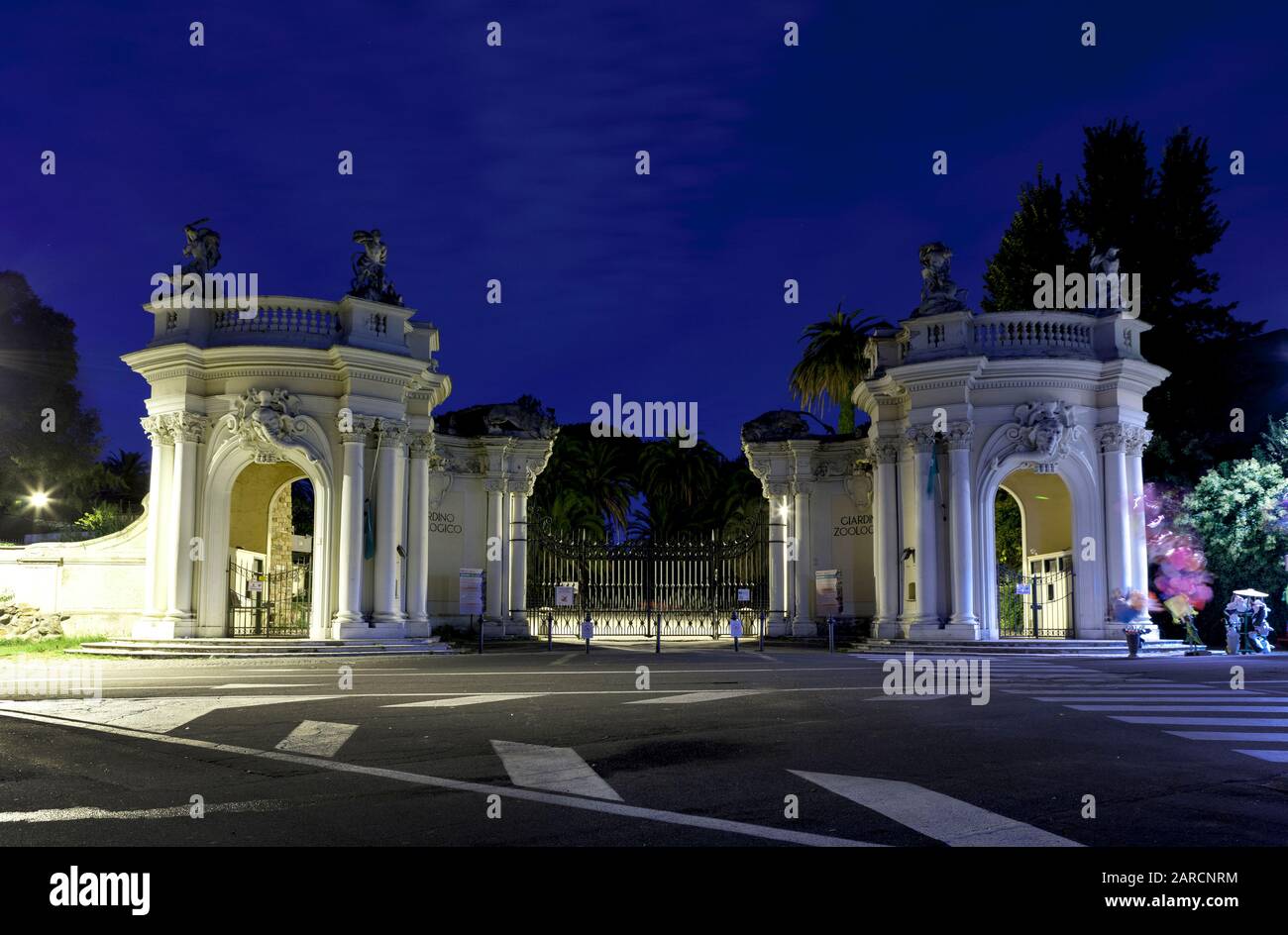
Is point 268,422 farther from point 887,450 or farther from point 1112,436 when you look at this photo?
point 1112,436

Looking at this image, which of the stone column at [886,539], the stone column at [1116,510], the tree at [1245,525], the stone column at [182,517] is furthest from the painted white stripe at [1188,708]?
the stone column at [182,517]

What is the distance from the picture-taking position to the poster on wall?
93.8 feet

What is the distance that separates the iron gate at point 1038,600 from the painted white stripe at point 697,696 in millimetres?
13595

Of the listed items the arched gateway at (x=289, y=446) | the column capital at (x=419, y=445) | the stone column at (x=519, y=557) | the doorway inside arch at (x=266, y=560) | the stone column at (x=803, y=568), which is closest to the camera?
the arched gateway at (x=289, y=446)

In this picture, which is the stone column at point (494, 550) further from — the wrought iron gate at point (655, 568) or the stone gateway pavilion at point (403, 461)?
the stone gateway pavilion at point (403, 461)

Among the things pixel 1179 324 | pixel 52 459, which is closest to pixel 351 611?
pixel 52 459

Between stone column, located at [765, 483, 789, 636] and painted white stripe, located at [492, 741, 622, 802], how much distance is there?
21.6 meters

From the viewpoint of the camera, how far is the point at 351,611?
946 inches

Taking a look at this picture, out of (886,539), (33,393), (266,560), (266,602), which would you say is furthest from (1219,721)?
(33,393)

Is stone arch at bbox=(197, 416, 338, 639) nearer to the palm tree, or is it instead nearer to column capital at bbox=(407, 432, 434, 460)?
column capital at bbox=(407, 432, 434, 460)

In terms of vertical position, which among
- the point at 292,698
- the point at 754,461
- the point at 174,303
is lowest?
the point at 292,698

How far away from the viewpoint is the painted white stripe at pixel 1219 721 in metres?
10.6
